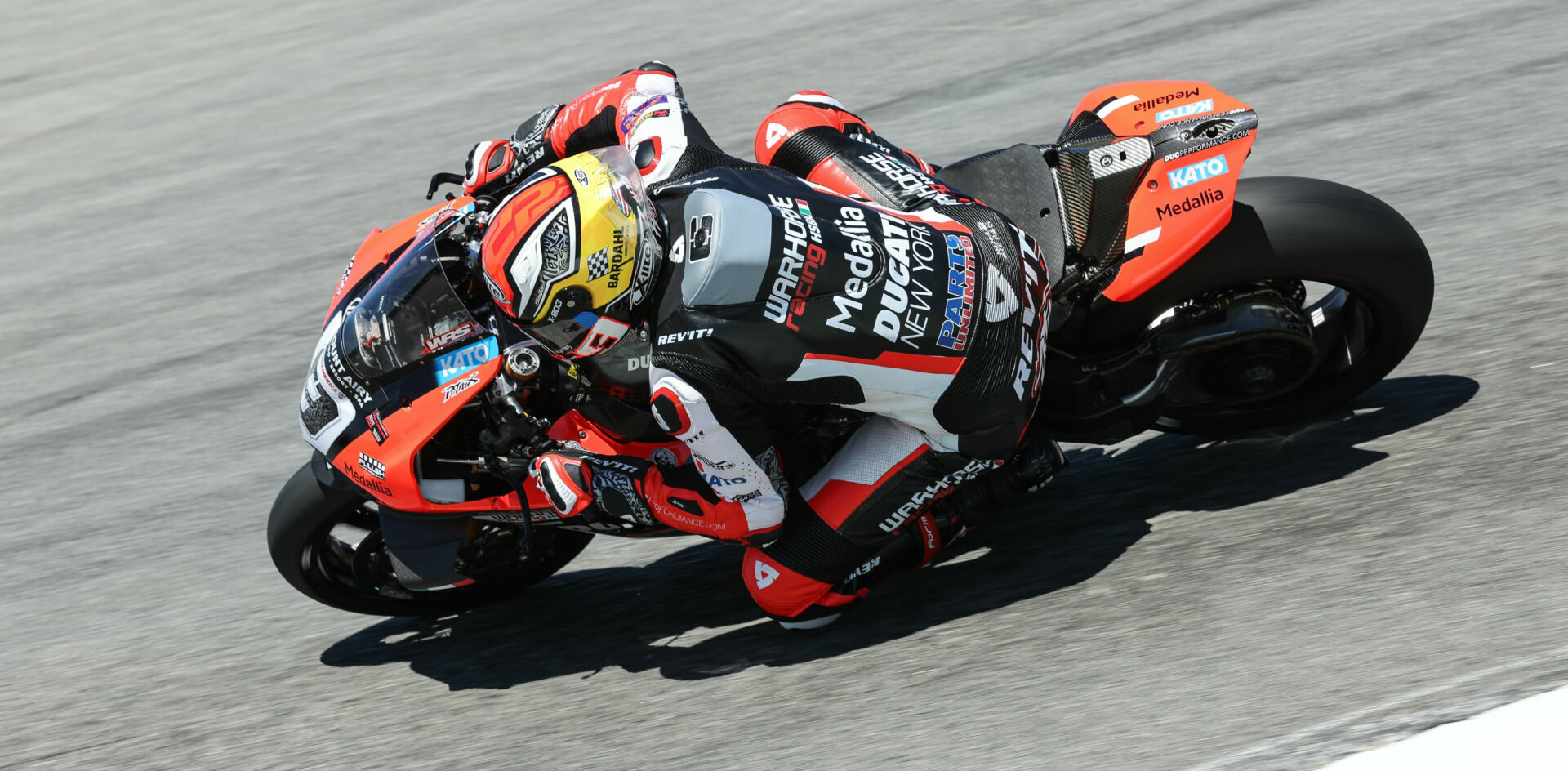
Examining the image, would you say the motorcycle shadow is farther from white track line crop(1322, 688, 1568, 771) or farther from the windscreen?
white track line crop(1322, 688, 1568, 771)

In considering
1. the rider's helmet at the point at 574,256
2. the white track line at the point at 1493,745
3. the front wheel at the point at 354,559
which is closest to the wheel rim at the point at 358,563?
the front wheel at the point at 354,559

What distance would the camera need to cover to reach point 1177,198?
3.84m

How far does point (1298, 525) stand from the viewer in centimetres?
386

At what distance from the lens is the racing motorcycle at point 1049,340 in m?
3.68

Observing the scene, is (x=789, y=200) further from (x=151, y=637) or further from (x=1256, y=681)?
(x=151, y=637)

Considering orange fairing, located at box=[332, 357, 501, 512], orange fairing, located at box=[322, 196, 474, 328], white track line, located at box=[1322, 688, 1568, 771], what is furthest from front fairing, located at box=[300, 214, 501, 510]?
white track line, located at box=[1322, 688, 1568, 771]

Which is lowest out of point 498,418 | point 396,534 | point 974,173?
point 396,534

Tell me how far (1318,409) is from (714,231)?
2.13 m

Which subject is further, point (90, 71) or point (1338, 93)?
point (90, 71)

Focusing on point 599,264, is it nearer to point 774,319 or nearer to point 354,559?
point 774,319

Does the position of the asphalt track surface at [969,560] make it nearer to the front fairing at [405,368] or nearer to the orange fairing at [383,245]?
the front fairing at [405,368]

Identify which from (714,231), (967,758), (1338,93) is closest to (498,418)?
(714,231)

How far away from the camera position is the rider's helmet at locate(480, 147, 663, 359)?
3.24 metres

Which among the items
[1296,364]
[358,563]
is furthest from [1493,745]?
[358,563]
